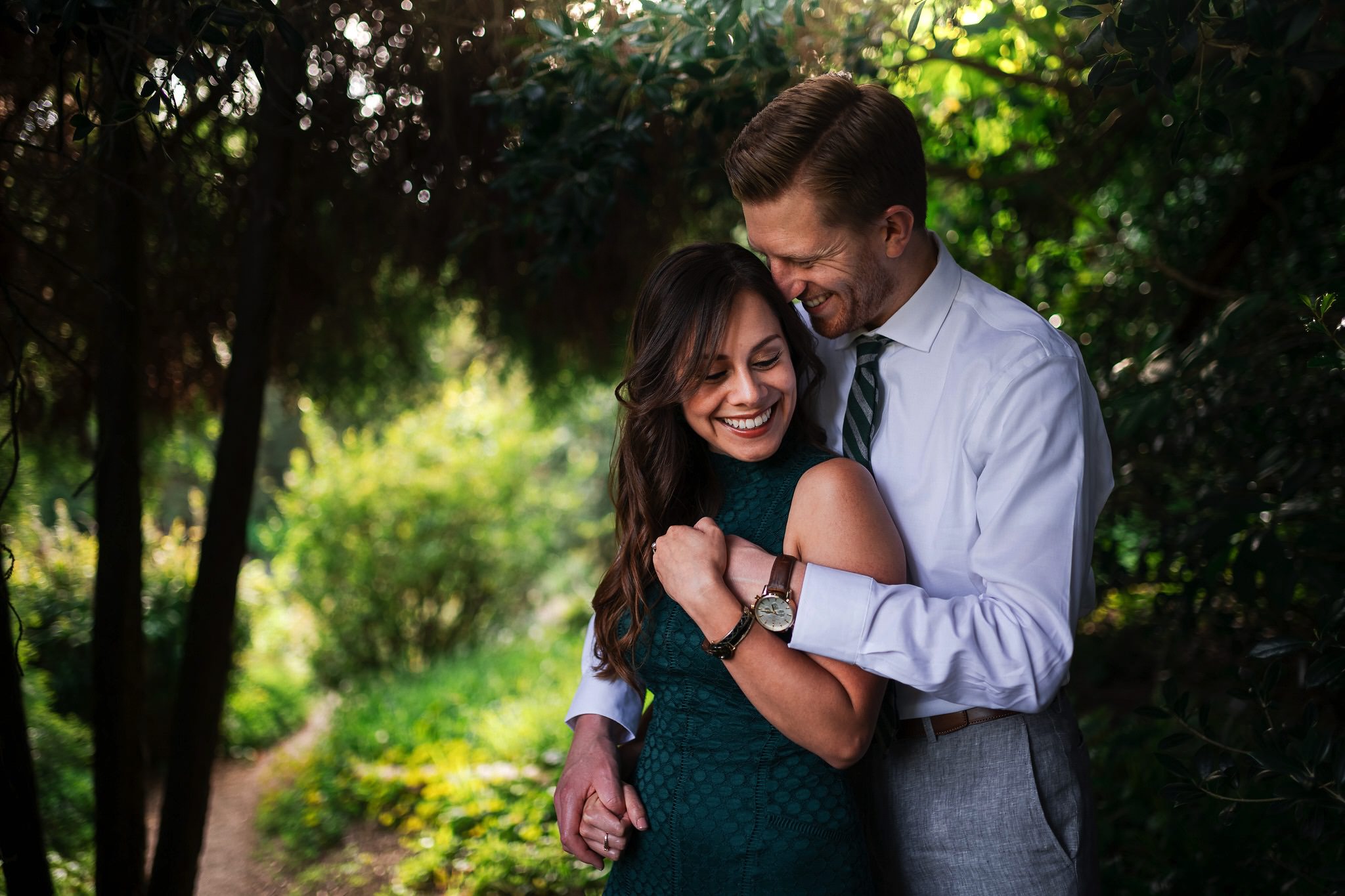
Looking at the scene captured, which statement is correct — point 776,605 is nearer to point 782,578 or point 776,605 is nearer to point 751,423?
point 782,578

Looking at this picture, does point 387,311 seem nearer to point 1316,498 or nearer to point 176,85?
point 176,85

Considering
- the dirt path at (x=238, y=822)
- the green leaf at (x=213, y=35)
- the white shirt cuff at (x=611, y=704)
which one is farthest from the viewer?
the dirt path at (x=238, y=822)

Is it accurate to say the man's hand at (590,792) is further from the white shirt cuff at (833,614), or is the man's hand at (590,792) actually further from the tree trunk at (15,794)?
the tree trunk at (15,794)

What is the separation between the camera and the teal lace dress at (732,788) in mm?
1642

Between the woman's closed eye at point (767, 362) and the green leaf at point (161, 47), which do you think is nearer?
the green leaf at point (161, 47)

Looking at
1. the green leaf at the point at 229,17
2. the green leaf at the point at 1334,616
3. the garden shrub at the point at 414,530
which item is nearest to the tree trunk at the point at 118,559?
the green leaf at the point at 229,17

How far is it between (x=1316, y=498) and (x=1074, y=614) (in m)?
1.50

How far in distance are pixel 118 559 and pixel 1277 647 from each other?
255 cm

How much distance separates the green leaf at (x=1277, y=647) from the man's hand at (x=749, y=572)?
3.20ft

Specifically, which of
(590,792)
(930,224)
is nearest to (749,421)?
(590,792)

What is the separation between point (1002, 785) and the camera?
1.69 meters

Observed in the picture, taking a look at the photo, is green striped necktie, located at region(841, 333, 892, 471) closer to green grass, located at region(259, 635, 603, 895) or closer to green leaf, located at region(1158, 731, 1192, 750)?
green leaf, located at region(1158, 731, 1192, 750)

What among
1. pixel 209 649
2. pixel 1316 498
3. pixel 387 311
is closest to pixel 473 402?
pixel 387 311

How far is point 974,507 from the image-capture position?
167 centimetres
